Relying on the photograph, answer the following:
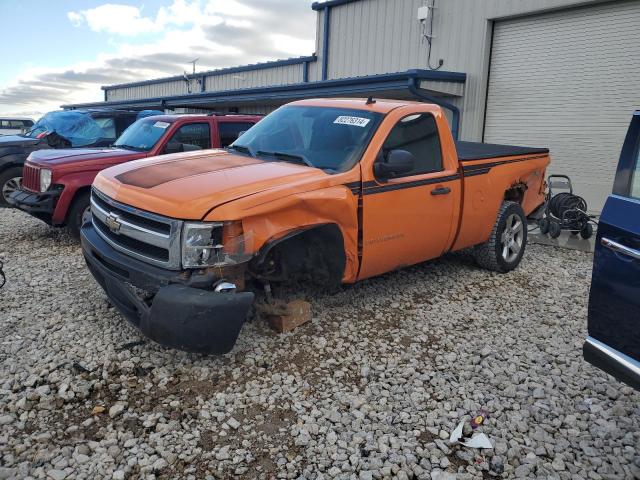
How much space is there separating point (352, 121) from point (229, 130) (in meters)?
3.65

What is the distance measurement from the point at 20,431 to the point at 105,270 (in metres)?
1.31

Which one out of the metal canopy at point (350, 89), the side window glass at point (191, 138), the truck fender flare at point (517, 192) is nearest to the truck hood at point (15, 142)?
the side window glass at point (191, 138)

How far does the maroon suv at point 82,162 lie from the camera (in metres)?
6.46

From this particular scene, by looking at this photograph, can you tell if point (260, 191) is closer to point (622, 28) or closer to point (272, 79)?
point (622, 28)

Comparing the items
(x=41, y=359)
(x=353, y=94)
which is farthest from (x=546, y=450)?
(x=353, y=94)

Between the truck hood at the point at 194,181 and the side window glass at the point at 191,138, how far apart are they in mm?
2675

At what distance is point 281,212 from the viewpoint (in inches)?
145

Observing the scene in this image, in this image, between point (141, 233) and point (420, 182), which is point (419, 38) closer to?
point (420, 182)

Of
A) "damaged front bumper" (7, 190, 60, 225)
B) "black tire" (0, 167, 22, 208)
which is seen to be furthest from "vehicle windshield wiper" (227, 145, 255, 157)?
"black tire" (0, 167, 22, 208)

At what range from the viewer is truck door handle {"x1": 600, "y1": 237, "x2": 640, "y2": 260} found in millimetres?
2609

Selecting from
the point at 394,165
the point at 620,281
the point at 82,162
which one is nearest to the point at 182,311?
the point at 394,165

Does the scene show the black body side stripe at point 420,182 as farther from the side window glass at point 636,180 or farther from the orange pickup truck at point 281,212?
the side window glass at point 636,180

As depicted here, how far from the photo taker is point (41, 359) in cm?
376

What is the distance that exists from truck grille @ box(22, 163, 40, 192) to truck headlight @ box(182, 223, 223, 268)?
4.28 m
